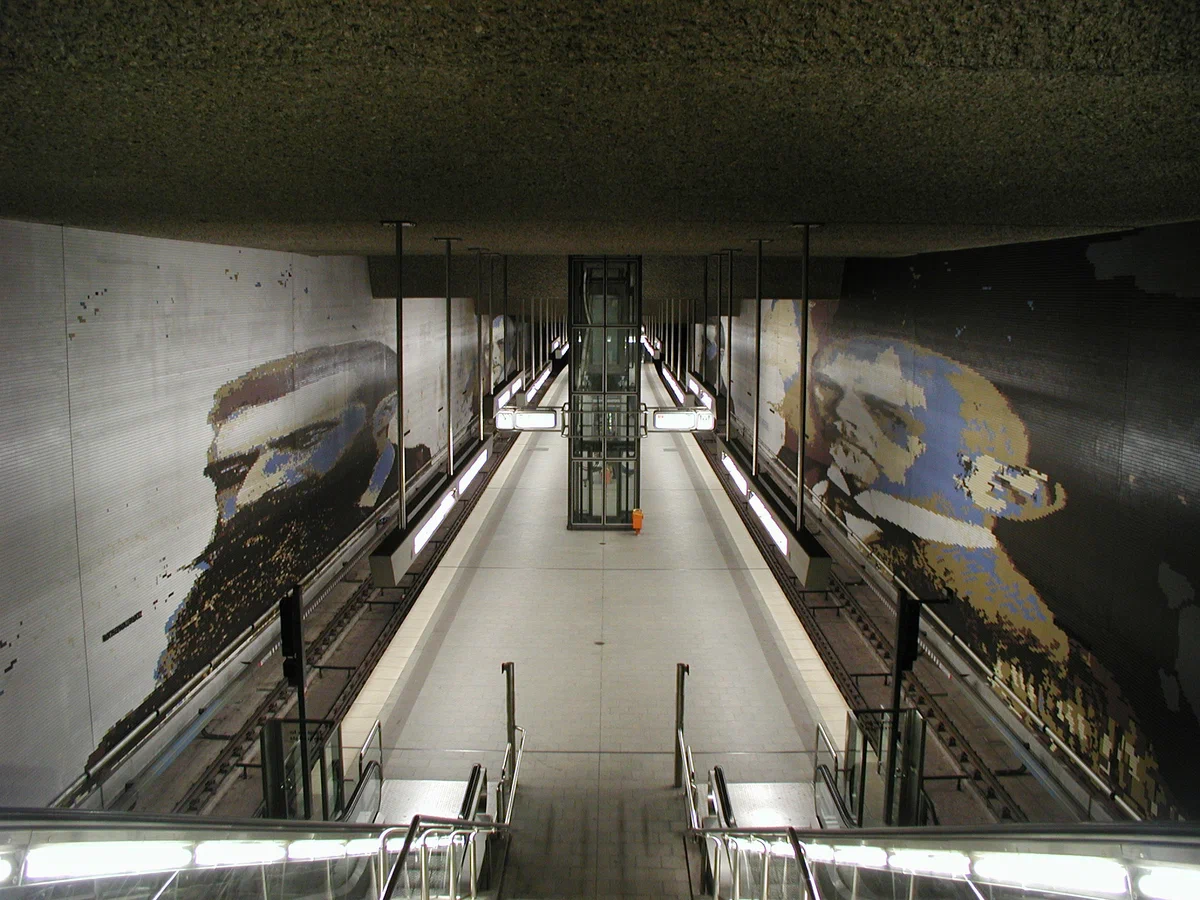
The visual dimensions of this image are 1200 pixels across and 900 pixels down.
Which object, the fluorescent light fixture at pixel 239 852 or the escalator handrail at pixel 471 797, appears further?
the escalator handrail at pixel 471 797

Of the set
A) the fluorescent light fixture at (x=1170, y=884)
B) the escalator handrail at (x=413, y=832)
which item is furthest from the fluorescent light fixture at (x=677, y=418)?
the fluorescent light fixture at (x=1170, y=884)

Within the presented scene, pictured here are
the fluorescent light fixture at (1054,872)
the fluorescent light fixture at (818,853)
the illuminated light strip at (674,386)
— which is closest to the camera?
the fluorescent light fixture at (1054,872)

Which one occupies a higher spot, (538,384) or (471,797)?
(538,384)

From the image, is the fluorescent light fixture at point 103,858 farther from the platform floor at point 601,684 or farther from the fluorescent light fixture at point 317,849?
the platform floor at point 601,684

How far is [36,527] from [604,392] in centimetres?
883

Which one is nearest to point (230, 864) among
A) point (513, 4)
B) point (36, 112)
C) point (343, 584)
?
point (36, 112)

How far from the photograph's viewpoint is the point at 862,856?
329 centimetres

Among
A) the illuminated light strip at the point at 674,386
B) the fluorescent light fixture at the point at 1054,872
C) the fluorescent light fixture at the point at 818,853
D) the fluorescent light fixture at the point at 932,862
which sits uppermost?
the illuminated light strip at the point at 674,386

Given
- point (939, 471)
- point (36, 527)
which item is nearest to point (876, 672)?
point (939, 471)

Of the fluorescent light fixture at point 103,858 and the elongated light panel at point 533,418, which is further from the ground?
the elongated light panel at point 533,418

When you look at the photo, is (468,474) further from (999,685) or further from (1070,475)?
(999,685)

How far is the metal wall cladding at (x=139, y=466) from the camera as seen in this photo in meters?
4.83

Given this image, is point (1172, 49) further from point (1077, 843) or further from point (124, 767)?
point (124, 767)

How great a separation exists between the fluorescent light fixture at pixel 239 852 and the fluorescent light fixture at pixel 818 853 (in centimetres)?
203
